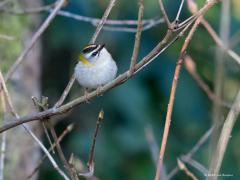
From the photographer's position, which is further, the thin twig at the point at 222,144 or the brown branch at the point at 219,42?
the brown branch at the point at 219,42

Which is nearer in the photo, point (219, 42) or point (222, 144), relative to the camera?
point (222, 144)

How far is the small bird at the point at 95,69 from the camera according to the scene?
3.81 m

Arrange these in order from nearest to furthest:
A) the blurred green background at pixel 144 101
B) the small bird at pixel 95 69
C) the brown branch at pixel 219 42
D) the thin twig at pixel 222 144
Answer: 1. the thin twig at pixel 222 144
2. the brown branch at pixel 219 42
3. the small bird at pixel 95 69
4. the blurred green background at pixel 144 101

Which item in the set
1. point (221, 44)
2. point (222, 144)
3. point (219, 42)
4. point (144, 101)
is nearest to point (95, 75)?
point (144, 101)

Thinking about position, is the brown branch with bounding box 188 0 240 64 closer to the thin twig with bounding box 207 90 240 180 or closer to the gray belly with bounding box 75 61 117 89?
the thin twig with bounding box 207 90 240 180

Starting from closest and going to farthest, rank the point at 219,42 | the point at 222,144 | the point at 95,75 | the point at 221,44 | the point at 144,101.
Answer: the point at 222,144, the point at 221,44, the point at 219,42, the point at 95,75, the point at 144,101

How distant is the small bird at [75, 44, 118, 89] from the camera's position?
150 inches

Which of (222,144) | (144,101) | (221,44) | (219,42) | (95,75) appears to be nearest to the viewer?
(222,144)

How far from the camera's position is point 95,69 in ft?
12.8

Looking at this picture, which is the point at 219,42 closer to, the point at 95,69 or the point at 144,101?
the point at 95,69

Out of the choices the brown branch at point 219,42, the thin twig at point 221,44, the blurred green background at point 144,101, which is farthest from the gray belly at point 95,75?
the thin twig at point 221,44

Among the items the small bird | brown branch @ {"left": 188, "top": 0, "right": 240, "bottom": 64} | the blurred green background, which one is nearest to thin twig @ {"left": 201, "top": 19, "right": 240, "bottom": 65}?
brown branch @ {"left": 188, "top": 0, "right": 240, "bottom": 64}

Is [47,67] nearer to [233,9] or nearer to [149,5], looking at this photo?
[149,5]

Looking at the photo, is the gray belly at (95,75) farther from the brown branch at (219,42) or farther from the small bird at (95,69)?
the brown branch at (219,42)
